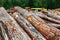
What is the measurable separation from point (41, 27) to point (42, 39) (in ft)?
2.18

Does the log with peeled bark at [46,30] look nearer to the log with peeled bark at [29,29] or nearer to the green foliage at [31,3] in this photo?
the log with peeled bark at [29,29]

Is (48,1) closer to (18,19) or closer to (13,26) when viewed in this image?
(18,19)

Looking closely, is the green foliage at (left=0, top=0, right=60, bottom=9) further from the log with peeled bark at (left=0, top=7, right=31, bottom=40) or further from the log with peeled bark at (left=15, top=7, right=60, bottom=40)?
the log with peeled bark at (left=15, top=7, right=60, bottom=40)

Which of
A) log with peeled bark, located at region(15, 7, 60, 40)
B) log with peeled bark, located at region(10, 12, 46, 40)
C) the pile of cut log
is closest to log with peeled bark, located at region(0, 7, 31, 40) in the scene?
the pile of cut log

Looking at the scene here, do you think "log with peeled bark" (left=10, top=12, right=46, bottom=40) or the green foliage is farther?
the green foliage

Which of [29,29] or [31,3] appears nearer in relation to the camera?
[29,29]

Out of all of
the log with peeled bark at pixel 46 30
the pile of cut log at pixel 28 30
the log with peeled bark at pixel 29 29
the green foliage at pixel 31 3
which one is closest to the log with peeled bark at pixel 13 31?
the pile of cut log at pixel 28 30

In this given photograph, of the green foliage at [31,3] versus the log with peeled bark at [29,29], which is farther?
the green foliage at [31,3]

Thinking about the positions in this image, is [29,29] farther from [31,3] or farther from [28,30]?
[31,3]

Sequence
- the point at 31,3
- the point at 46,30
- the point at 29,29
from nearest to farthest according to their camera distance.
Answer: the point at 46,30
the point at 29,29
the point at 31,3

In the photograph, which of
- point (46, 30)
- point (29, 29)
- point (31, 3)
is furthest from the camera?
point (31, 3)

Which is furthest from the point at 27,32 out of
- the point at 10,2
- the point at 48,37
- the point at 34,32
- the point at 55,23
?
the point at 10,2

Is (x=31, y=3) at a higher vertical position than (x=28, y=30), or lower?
lower

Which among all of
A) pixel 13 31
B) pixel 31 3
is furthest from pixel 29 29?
pixel 31 3
